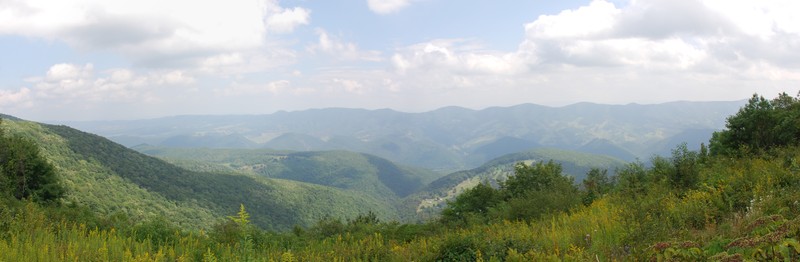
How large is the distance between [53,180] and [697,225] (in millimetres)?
35055

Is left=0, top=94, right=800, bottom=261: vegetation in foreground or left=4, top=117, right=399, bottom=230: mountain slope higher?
left=0, top=94, right=800, bottom=261: vegetation in foreground

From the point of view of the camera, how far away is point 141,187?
133 metres

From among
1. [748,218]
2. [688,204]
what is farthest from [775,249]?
[688,204]

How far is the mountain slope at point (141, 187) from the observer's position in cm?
10356

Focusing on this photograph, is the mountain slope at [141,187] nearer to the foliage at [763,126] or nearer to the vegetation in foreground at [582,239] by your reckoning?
the vegetation in foreground at [582,239]

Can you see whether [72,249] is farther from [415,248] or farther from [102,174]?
[102,174]

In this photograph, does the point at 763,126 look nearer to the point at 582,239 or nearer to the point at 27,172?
the point at 582,239

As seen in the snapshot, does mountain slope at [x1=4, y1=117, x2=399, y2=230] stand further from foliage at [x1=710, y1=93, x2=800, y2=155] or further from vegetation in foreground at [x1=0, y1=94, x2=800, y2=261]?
foliage at [x1=710, y1=93, x2=800, y2=155]

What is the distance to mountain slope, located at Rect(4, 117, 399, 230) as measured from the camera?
340ft

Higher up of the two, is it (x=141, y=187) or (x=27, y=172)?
(x=27, y=172)

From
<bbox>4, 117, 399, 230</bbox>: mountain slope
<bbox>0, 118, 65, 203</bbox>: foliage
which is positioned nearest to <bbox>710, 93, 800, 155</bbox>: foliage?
<bbox>0, 118, 65, 203</bbox>: foliage

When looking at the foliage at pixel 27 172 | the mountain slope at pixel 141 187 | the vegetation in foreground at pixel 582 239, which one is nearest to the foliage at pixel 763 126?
the vegetation in foreground at pixel 582 239

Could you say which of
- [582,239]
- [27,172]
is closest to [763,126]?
[582,239]

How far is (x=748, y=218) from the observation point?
6.50 meters
